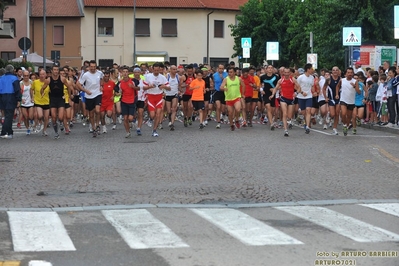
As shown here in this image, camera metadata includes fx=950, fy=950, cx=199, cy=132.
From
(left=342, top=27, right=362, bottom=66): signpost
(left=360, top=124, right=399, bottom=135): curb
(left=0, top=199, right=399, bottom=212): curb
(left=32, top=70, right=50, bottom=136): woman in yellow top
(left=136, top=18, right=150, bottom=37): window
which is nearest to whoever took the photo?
(left=0, top=199, right=399, bottom=212): curb

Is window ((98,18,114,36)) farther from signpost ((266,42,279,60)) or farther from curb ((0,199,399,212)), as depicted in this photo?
curb ((0,199,399,212))

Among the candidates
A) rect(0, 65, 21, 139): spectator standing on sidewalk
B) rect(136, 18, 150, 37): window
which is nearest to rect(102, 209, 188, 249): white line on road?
rect(0, 65, 21, 139): spectator standing on sidewalk

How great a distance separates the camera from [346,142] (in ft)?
69.9

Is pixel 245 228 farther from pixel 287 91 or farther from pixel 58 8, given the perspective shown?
pixel 58 8

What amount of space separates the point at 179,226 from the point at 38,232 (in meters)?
→ 1.39

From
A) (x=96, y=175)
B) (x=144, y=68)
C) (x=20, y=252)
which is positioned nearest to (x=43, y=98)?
(x=144, y=68)

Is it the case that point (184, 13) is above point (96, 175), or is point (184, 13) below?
above

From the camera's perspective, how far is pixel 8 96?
2353 cm

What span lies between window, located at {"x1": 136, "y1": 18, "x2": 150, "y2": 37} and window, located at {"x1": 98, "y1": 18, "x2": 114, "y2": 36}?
2182mm

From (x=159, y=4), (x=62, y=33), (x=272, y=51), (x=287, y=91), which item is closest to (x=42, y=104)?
(x=287, y=91)

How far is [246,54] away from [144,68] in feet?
55.2

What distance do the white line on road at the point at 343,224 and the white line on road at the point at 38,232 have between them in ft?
8.40

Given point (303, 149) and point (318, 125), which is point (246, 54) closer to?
point (318, 125)

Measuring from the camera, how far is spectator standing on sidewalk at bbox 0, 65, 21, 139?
2347 cm
